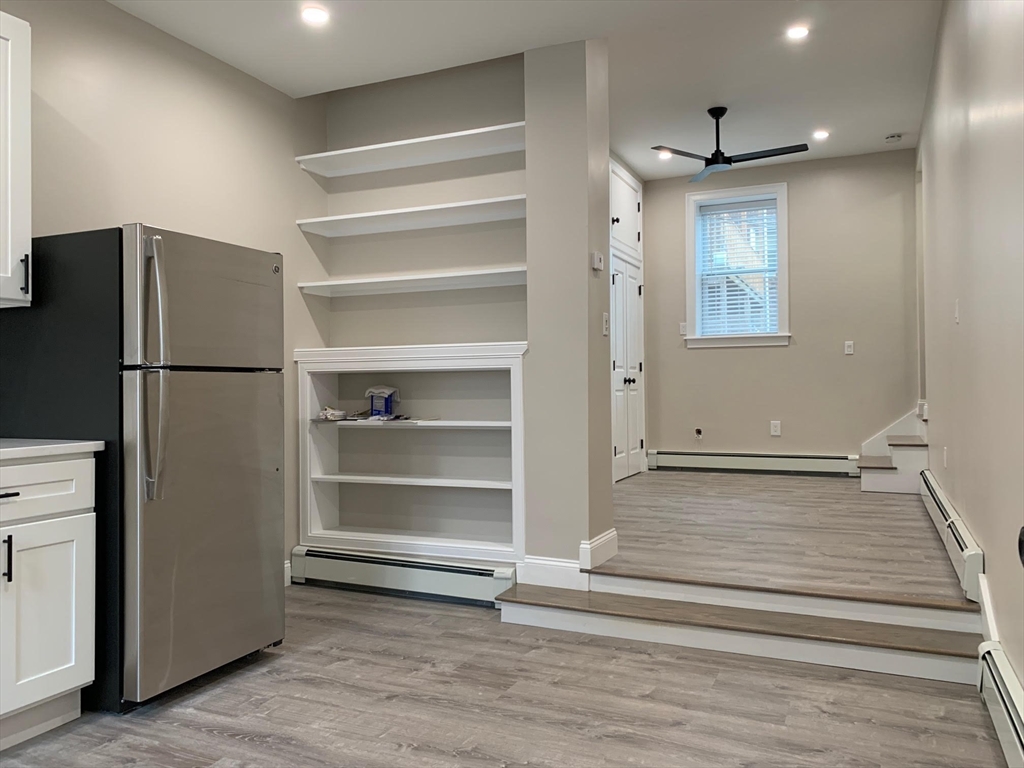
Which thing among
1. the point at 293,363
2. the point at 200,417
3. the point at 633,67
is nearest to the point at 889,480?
the point at 633,67

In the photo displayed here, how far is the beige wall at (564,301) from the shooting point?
3.53 metres

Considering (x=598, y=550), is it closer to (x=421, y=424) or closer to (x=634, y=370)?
(x=421, y=424)

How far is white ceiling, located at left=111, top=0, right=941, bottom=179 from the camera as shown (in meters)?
3.27

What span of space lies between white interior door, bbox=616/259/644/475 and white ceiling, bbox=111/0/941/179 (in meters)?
1.60

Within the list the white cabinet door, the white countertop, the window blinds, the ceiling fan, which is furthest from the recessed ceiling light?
the window blinds

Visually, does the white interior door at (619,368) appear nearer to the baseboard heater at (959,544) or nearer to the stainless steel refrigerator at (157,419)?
the baseboard heater at (959,544)

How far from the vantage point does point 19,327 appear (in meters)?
2.70

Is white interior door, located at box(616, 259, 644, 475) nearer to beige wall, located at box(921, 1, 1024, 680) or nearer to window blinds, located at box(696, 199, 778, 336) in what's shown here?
window blinds, located at box(696, 199, 778, 336)

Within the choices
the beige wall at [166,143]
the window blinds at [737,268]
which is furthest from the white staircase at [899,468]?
the beige wall at [166,143]

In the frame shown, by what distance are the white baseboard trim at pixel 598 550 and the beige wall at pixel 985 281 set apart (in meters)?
1.57

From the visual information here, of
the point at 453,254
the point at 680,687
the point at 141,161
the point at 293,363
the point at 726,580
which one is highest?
the point at 141,161

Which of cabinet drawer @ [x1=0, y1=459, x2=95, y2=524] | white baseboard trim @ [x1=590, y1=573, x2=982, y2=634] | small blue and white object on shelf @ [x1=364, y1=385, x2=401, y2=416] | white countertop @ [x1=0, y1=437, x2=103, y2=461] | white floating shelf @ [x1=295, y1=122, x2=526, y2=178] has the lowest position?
white baseboard trim @ [x1=590, y1=573, x2=982, y2=634]

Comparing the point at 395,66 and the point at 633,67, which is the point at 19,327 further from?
the point at 633,67

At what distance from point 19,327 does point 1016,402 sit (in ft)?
10.8
